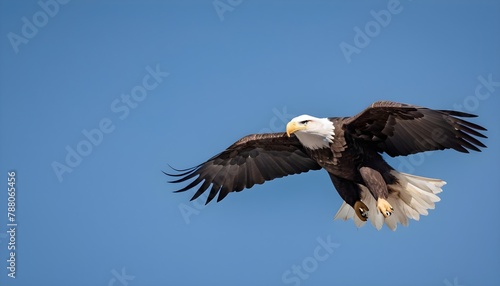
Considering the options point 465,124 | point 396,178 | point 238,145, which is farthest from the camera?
point 238,145

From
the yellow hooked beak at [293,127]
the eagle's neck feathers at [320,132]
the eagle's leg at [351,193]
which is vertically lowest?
the eagle's leg at [351,193]

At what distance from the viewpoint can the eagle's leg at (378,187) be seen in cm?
720

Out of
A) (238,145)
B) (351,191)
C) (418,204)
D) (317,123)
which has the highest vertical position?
(238,145)

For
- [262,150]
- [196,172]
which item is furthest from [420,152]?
[196,172]

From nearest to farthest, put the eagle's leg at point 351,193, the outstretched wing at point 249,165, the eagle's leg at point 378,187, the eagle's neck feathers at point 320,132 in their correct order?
the eagle's leg at point 378,187 < the eagle's neck feathers at point 320,132 < the eagle's leg at point 351,193 < the outstretched wing at point 249,165

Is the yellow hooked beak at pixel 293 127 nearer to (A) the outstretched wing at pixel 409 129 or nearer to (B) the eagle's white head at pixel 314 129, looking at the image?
(B) the eagle's white head at pixel 314 129

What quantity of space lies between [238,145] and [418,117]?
209 centimetres

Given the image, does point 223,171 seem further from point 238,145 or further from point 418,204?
point 418,204

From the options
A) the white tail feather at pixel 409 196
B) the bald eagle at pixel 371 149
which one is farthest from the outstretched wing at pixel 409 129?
the white tail feather at pixel 409 196

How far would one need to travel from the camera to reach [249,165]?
28.3ft

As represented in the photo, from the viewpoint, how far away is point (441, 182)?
7.88 m

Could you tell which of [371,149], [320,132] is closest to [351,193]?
[371,149]

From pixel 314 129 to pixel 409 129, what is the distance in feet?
3.09

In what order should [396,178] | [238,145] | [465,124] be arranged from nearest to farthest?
1. [465,124]
2. [396,178]
3. [238,145]
